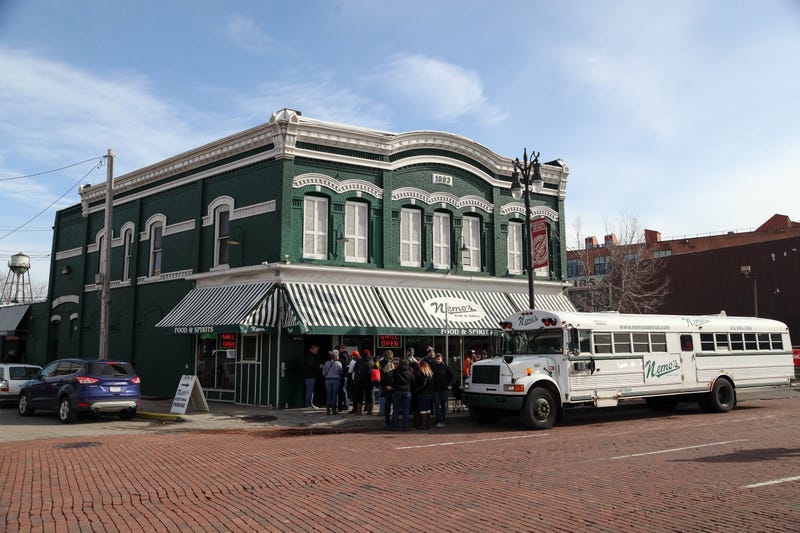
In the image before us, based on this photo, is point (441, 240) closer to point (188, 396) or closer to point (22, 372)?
point (188, 396)

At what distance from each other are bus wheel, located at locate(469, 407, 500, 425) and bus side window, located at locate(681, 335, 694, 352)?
5900 mm

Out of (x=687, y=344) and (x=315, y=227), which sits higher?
(x=315, y=227)

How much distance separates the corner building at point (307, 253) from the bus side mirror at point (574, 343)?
5.67 m

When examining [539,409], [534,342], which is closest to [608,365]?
[534,342]

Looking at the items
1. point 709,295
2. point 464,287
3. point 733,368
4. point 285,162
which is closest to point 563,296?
point 464,287

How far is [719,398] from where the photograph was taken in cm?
1878

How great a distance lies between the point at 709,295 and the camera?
55.1m

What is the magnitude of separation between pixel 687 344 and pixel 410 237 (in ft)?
31.8

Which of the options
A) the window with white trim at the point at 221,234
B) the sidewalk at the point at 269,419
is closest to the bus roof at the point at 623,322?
the sidewalk at the point at 269,419

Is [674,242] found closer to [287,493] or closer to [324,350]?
[324,350]

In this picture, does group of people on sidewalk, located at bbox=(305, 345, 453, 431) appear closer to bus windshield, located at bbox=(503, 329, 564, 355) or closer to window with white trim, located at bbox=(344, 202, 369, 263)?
bus windshield, located at bbox=(503, 329, 564, 355)

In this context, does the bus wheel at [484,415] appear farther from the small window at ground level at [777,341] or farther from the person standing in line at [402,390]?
the small window at ground level at [777,341]

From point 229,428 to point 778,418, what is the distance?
1394 centimetres

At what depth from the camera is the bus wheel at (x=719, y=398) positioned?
18.6 m
